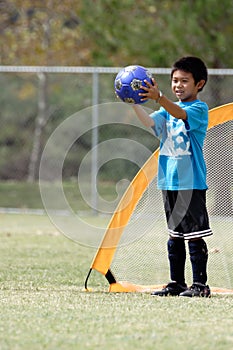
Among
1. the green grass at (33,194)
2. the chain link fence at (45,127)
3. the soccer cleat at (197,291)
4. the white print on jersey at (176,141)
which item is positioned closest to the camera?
the soccer cleat at (197,291)

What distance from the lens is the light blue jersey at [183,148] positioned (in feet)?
20.5

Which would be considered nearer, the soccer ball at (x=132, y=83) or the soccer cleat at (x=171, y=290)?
the soccer ball at (x=132, y=83)

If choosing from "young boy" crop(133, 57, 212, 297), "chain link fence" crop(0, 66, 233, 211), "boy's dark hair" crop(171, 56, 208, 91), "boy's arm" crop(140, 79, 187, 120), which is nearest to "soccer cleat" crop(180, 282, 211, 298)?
"young boy" crop(133, 57, 212, 297)

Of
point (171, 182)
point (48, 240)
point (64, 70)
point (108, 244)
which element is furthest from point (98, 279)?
point (64, 70)

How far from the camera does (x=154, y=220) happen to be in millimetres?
7082

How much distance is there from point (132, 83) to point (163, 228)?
154 centimetres

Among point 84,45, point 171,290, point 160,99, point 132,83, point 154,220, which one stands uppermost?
point 84,45

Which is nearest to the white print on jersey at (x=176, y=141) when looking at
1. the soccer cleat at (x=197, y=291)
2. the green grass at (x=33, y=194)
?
the soccer cleat at (x=197, y=291)

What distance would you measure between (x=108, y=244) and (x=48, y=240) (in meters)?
3.60

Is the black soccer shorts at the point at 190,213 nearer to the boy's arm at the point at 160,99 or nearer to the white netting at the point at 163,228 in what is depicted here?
the boy's arm at the point at 160,99

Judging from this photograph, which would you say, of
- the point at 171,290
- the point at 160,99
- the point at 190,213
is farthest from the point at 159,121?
the point at 171,290

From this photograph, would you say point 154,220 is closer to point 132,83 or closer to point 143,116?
point 143,116

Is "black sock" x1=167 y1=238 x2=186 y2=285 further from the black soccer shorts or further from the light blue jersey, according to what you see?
the light blue jersey

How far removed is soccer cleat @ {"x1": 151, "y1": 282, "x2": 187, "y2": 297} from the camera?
6.31m
